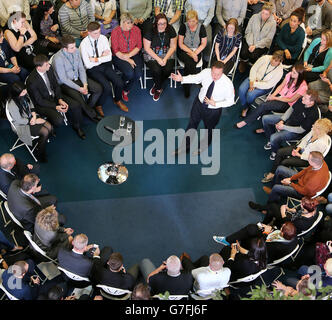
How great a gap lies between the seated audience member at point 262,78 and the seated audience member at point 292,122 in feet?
1.63

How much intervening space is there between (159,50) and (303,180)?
3.03 meters

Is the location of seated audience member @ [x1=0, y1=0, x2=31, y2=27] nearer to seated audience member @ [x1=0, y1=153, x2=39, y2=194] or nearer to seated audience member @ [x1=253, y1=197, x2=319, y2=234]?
seated audience member @ [x1=0, y1=153, x2=39, y2=194]

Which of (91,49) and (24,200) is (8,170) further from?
(91,49)

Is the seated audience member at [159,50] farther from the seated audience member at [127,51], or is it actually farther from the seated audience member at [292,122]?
the seated audience member at [292,122]

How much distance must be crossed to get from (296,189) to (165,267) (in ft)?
6.19

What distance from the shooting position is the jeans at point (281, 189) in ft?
16.0

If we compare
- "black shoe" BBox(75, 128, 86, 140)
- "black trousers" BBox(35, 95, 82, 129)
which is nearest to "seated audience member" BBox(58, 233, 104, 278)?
"black trousers" BBox(35, 95, 82, 129)

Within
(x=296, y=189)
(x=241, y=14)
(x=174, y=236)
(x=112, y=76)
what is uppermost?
(x=241, y=14)

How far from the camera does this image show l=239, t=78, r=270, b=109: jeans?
5.95 metres

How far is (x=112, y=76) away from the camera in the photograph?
6023 mm

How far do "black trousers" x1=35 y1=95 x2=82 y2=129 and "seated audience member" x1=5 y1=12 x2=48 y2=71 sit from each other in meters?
0.94

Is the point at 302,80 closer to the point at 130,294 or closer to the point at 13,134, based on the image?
the point at 130,294

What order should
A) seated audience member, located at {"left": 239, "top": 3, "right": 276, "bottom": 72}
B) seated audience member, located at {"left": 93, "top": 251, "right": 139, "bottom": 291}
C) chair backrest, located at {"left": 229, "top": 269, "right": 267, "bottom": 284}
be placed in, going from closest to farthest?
seated audience member, located at {"left": 93, "top": 251, "right": 139, "bottom": 291} → chair backrest, located at {"left": 229, "top": 269, "right": 267, "bottom": 284} → seated audience member, located at {"left": 239, "top": 3, "right": 276, "bottom": 72}

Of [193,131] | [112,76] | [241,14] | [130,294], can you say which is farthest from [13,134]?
[241,14]
